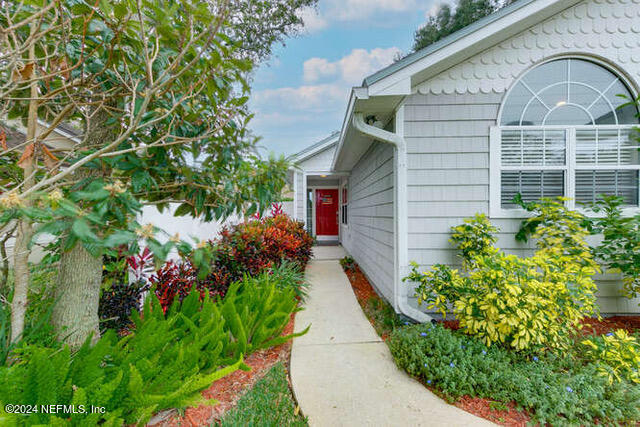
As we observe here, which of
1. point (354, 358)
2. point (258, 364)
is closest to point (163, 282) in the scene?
point (258, 364)

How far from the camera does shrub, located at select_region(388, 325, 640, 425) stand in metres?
1.80

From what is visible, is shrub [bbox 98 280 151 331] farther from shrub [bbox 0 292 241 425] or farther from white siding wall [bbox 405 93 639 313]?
white siding wall [bbox 405 93 639 313]

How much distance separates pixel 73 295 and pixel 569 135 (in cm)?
522

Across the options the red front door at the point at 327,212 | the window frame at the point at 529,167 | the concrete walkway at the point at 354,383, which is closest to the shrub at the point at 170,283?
the concrete walkway at the point at 354,383

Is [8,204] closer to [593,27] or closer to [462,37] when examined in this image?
[462,37]

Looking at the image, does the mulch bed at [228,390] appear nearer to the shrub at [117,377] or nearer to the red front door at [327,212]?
the shrub at [117,377]

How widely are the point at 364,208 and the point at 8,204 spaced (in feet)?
16.8

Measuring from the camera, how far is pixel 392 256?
3471 millimetres

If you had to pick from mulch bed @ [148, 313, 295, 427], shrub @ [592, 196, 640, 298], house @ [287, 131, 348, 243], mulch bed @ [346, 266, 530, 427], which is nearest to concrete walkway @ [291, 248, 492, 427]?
mulch bed @ [346, 266, 530, 427]

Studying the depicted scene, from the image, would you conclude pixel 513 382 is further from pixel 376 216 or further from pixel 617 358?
pixel 376 216

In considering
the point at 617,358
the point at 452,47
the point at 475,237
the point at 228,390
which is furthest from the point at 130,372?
the point at 452,47

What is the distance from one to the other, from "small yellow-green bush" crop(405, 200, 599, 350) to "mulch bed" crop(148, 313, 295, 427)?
66.0 inches

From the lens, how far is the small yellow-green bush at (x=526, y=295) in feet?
7.19

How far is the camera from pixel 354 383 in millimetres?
2186
